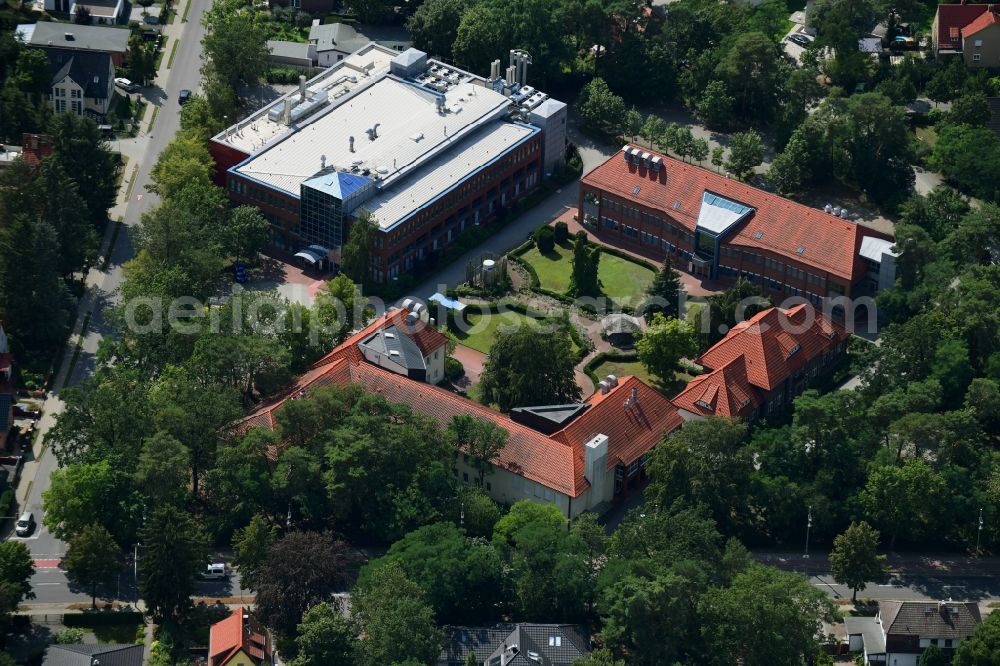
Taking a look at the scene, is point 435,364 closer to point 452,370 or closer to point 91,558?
point 452,370

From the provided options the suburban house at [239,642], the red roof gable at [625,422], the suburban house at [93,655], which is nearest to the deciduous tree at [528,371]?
the red roof gable at [625,422]

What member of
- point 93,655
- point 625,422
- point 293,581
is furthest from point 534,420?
point 93,655

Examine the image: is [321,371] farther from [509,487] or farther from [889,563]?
[889,563]

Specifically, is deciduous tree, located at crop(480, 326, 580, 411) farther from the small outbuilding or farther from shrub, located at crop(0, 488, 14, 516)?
shrub, located at crop(0, 488, 14, 516)

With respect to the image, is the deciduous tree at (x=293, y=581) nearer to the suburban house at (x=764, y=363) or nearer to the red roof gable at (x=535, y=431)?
the red roof gable at (x=535, y=431)

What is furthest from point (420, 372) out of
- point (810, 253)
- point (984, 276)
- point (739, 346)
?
point (984, 276)
